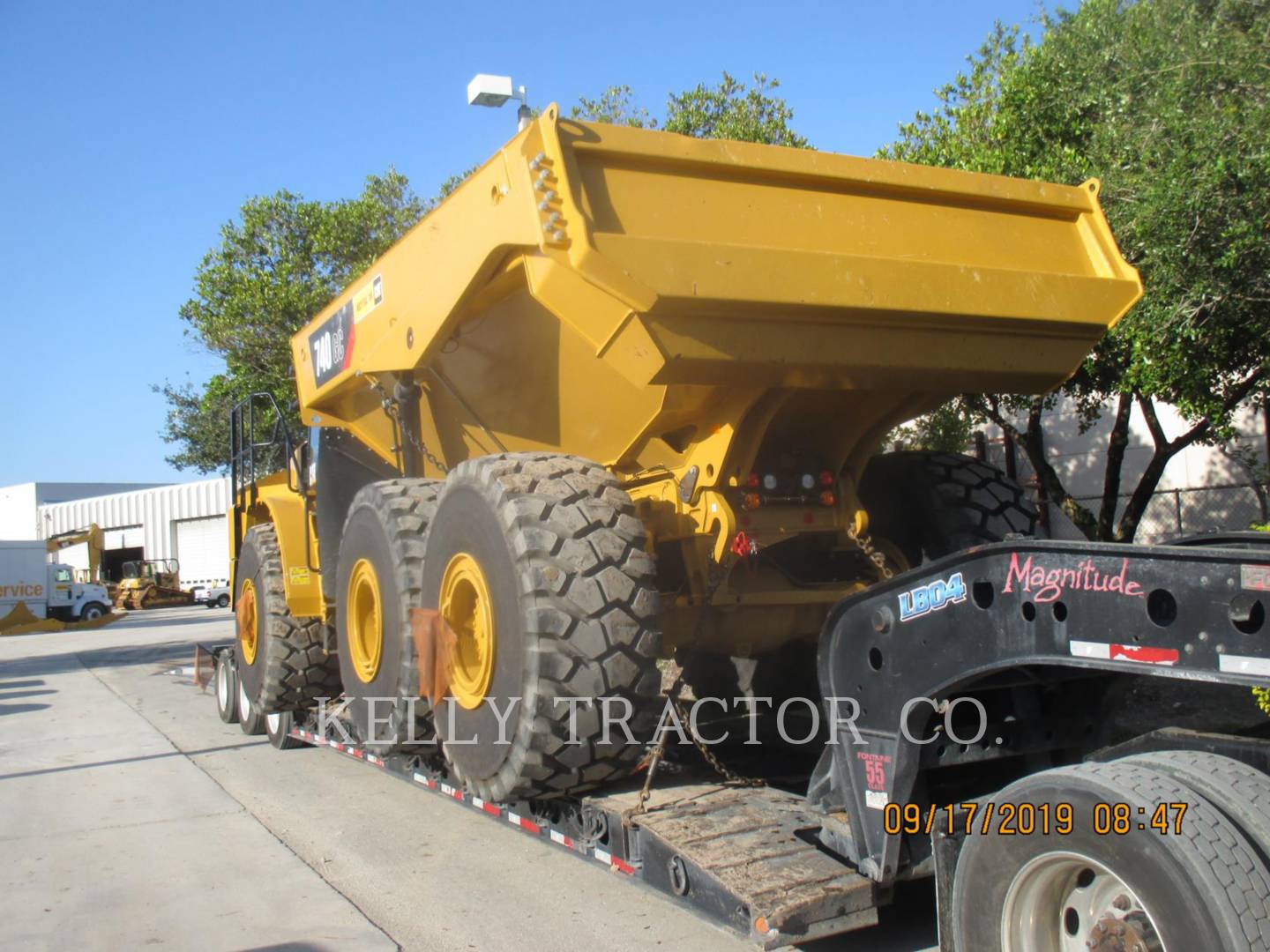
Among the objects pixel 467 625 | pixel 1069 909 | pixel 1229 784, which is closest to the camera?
pixel 1229 784

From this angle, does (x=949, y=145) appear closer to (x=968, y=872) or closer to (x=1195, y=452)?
(x=1195, y=452)

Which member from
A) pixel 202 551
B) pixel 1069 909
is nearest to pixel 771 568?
pixel 1069 909

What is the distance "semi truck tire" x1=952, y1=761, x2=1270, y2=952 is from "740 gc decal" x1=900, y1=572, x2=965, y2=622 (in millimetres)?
559

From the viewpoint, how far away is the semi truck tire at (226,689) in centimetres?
1091

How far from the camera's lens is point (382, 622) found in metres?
6.18

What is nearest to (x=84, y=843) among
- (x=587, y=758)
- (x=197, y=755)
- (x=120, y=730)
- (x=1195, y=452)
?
(x=197, y=755)

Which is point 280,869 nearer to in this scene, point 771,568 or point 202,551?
point 771,568

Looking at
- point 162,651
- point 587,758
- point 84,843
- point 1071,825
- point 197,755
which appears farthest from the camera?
point 162,651

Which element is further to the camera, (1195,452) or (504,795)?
(1195,452)

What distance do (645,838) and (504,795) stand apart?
820 mm

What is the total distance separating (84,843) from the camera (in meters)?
6.86

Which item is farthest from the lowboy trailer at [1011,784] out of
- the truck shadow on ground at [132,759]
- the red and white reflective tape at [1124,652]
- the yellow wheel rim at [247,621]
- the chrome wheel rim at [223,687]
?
the chrome wheel rim at [223,687]

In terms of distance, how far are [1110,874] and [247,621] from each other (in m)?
8.00

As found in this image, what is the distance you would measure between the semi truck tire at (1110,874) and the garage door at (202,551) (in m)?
50.0
